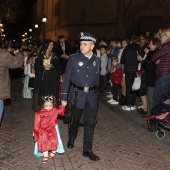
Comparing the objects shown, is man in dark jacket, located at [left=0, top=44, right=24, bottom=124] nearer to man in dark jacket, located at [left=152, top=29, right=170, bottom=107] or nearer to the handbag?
man in dark jacket, located at [left=152, top=29, right=170, bottom=107]

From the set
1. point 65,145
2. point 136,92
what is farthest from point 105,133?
point 136,92

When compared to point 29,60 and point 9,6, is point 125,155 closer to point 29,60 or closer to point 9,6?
point 29,60

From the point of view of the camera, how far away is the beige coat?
17.2 ft

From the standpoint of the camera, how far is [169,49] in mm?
6660

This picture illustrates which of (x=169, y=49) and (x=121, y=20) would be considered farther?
(x=121, y=20)

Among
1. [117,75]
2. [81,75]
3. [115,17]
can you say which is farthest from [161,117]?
[115,17]

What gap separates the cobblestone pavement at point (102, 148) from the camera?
5211 mm

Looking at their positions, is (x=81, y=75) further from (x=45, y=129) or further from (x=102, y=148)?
(x=102, y=148)

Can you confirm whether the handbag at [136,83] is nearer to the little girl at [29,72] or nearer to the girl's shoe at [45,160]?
the little girl at [29,72]

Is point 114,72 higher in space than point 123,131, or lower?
higher

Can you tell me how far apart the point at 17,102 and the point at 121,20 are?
19.0 meters

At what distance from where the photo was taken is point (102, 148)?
6.07 m

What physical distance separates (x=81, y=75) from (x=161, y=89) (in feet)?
8.33

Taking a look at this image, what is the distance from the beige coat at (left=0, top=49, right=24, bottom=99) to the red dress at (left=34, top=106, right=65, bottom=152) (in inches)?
32.0
